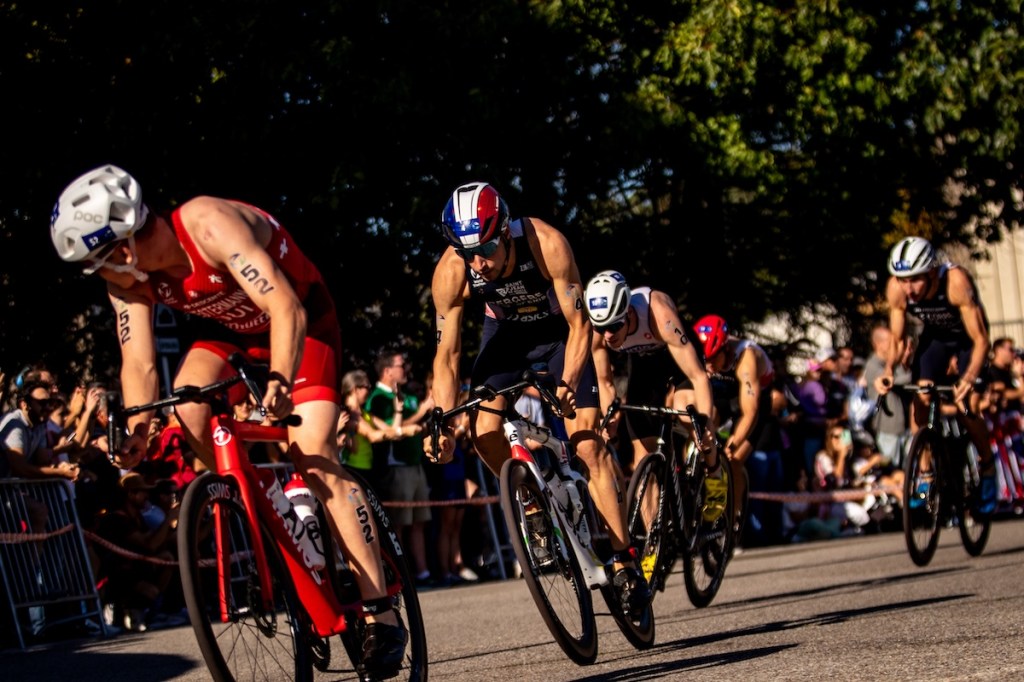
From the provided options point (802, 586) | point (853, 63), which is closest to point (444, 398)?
point (802, 586)

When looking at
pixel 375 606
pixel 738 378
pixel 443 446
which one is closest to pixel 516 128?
pixel 738 378

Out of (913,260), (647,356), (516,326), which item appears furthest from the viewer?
(913,260)

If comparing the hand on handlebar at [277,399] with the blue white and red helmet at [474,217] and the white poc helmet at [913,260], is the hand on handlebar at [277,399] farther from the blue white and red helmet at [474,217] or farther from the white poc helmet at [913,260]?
the white poc helmet at [913,260]

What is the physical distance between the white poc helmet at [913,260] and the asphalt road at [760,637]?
2.28 m

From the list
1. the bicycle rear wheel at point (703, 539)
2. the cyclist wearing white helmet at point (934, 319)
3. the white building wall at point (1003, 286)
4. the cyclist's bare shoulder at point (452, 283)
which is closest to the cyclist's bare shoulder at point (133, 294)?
the cyclist's bare shoulder at point (452, 283)

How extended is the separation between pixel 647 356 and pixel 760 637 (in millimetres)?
3335

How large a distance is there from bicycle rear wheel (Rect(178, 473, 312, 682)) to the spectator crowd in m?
0.18

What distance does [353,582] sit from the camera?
19.6ft

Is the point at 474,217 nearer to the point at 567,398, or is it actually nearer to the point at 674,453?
the point at 567,398

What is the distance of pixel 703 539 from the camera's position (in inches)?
400

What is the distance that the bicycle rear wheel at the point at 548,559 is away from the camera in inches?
281

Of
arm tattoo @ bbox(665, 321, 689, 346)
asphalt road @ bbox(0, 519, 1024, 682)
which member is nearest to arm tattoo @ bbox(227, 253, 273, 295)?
asphalt road @ bbox(0, 519, 1024, 682)

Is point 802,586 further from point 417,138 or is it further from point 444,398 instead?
point 417,138

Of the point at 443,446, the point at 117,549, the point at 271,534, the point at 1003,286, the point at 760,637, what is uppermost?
the point at 1003,286
